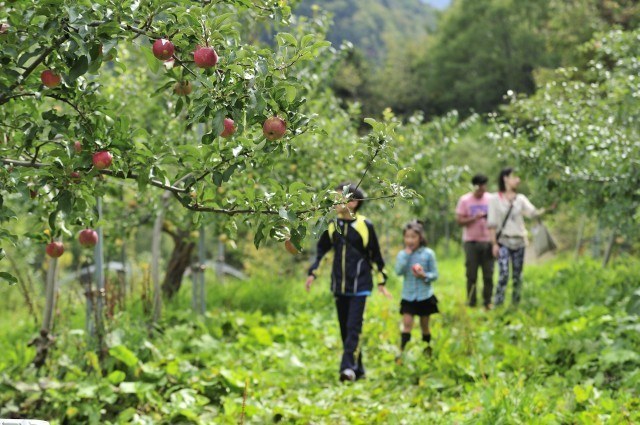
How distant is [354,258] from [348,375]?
0.94 metres

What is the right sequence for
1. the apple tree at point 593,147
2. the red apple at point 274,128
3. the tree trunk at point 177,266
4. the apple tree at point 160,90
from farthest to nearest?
the tree trunk at point 177,266 < the apple tree at point 593,147 < the red apple at point 274,128 < the apple tree at point 160,90

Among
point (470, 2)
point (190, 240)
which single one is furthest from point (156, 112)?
point (470, 2)

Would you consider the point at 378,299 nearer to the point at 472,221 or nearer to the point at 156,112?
the point at 472,221

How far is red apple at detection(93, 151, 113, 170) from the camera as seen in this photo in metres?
2.58

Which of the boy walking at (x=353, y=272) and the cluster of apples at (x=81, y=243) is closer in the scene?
the cluster of apples at (x=81, y=243)

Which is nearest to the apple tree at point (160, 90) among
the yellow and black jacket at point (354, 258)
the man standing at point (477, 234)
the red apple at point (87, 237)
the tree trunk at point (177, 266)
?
the red apple at point (87, 237)

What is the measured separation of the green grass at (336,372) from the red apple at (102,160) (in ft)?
7.94

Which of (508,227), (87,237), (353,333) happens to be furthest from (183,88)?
(508,227)

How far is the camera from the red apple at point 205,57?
237 cm

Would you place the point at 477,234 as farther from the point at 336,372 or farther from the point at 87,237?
the point at 87,237

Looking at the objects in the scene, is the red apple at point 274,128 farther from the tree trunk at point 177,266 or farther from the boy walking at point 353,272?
the tree trunk at point 177,266

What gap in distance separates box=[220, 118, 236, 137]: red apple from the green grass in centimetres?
235

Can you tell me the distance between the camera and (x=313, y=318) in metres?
8.35

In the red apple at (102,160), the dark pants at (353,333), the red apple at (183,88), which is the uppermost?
the red apple at (183,88)
